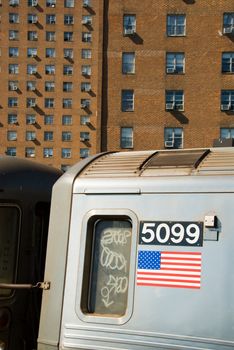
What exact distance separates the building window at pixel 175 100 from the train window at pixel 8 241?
130ft

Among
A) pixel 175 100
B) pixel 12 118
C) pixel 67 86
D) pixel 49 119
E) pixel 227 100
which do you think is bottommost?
pixel 175 100

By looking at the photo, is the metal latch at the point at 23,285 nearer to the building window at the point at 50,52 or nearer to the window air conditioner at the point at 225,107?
the window air conditioner at the point at 225,107

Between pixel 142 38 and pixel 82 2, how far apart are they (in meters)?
51.9

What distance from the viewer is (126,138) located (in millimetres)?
44000

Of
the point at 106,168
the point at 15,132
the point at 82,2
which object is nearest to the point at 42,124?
the point at 15,132

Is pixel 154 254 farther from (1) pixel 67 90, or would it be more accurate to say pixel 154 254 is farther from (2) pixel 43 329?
(1) pixel 67 90

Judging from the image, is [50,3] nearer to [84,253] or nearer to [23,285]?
[23,285]

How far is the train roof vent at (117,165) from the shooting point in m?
4.59

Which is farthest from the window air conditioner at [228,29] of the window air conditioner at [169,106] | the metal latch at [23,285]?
the metal latch at [23,285]

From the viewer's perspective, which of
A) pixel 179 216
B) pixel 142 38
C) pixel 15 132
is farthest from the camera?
pixel 15 132

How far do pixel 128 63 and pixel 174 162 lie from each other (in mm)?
40951

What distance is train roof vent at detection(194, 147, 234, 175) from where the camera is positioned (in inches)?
165

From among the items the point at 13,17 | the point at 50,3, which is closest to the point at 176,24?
the point at 13,17

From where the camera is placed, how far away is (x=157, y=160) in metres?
4.74
